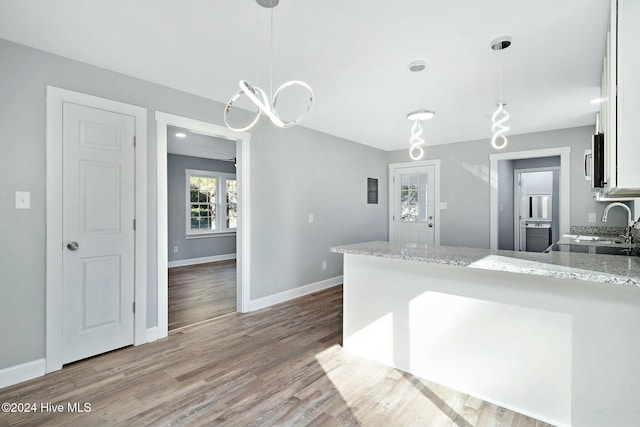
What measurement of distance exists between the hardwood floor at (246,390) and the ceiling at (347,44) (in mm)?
2350

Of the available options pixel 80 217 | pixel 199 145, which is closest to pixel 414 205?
pixel 199 145

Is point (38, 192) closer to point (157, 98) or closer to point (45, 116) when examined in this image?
point (45, 116)

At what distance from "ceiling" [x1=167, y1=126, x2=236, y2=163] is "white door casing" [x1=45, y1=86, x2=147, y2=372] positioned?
2.37 meters

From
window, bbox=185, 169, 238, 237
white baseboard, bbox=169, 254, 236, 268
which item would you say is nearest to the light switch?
white baseboard, bbox=169, 254, 236, 268

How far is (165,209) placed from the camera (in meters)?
3.12

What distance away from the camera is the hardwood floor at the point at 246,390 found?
1.90 metres

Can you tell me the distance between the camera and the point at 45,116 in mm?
2420

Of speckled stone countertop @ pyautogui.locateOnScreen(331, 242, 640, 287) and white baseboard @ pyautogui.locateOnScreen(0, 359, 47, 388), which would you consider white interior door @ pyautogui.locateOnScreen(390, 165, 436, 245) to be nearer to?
speckled stone countertop @ pyautogui.locateOnScreen(331, 242, 640, 287)

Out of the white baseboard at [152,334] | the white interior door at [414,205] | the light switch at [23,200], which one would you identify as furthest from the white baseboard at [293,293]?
the light switch at [23,200]

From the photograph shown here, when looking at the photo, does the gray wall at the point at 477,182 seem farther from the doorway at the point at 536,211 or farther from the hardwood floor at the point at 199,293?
the hardwood floor at the point at 199,293

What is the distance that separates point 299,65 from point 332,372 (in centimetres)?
238

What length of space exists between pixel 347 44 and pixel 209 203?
19.6 ft

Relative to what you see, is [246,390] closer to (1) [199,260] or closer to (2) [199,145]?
(2) [199,145]

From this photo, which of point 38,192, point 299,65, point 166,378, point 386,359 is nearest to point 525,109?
point 299,65
